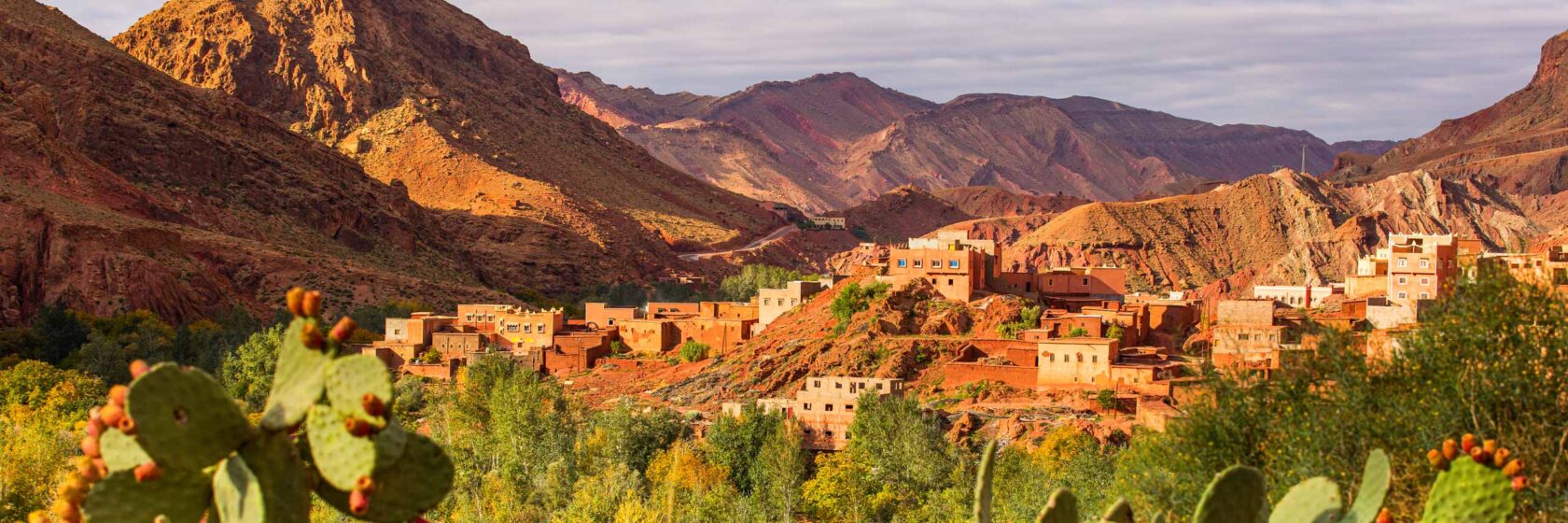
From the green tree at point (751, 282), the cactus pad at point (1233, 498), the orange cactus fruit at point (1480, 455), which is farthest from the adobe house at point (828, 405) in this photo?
the green tree at point (751, 282)

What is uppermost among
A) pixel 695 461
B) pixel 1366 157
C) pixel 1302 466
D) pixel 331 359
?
pixel 1366 157

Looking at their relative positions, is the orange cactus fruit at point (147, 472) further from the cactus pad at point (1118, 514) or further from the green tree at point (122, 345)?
the green tree at point (122, 345)

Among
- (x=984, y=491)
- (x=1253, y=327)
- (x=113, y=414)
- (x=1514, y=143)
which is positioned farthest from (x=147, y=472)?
(x=1514, y=143)

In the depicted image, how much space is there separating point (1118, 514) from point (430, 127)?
126535 mm

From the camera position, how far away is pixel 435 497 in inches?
308

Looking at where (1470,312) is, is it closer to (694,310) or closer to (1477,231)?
(694,310)

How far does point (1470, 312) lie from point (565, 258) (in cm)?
9665

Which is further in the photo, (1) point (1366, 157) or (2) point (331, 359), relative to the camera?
(1) point (1366, 157)

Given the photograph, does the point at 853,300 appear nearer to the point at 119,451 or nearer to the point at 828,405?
the point at 828,405

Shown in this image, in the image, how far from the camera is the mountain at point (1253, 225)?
10819 cm

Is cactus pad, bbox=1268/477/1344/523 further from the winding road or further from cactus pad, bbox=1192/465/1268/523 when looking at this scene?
the winding road

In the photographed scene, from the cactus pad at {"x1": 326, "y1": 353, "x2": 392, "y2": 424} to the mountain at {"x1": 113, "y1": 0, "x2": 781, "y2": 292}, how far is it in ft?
341

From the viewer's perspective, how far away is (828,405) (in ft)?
149

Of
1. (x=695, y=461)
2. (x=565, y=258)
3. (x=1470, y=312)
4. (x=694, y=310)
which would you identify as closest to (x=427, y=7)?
(x=565, y=258)
